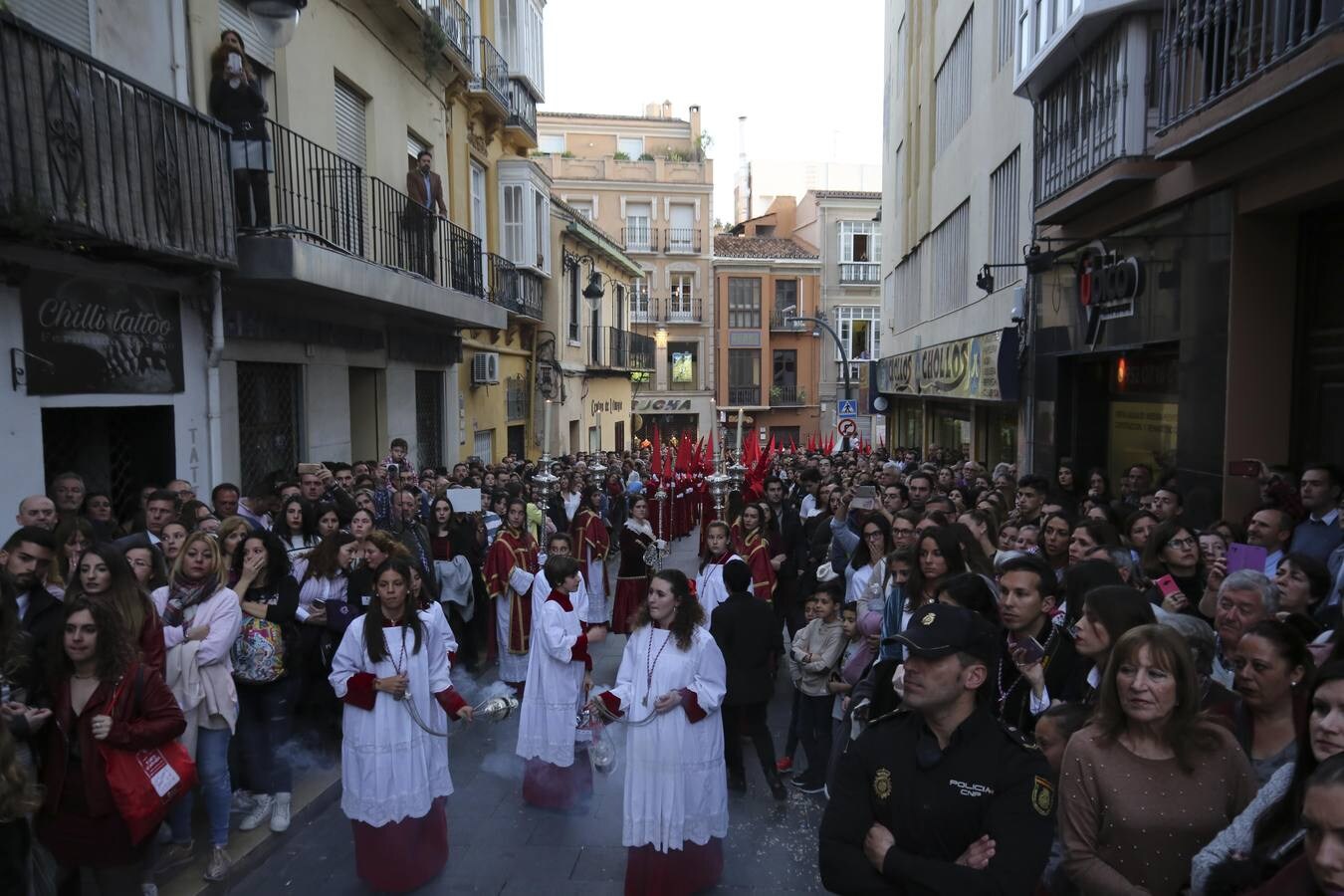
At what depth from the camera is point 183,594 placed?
5352mm

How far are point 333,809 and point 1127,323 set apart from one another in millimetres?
9100

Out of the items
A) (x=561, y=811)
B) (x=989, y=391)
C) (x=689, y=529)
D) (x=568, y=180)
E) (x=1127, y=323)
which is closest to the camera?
(x=561, y=811)

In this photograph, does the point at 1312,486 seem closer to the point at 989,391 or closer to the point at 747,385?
the point at 989,391

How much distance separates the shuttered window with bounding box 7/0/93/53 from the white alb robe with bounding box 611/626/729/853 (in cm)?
715

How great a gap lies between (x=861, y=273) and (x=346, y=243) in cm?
3684

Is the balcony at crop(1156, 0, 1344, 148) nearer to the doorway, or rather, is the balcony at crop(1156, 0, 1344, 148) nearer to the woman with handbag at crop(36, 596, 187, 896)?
the woman with handbag at crop(36, 596, 187, 896)

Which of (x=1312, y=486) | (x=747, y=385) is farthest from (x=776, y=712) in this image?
(x=747, y=385)

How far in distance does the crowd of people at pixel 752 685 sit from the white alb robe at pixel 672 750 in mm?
13

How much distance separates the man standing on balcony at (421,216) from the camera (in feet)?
48.6

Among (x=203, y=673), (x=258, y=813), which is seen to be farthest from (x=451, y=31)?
(x=258, y=813)

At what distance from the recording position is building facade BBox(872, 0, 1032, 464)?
1448cm

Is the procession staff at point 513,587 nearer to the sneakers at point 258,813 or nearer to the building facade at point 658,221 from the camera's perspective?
the sneakers at point 258,813

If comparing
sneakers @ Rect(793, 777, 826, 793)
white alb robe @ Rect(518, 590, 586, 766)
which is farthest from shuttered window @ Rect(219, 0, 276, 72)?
sneakers @ Rect(793, 777, 826, 793)

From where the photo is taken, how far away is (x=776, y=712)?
27.1ft
